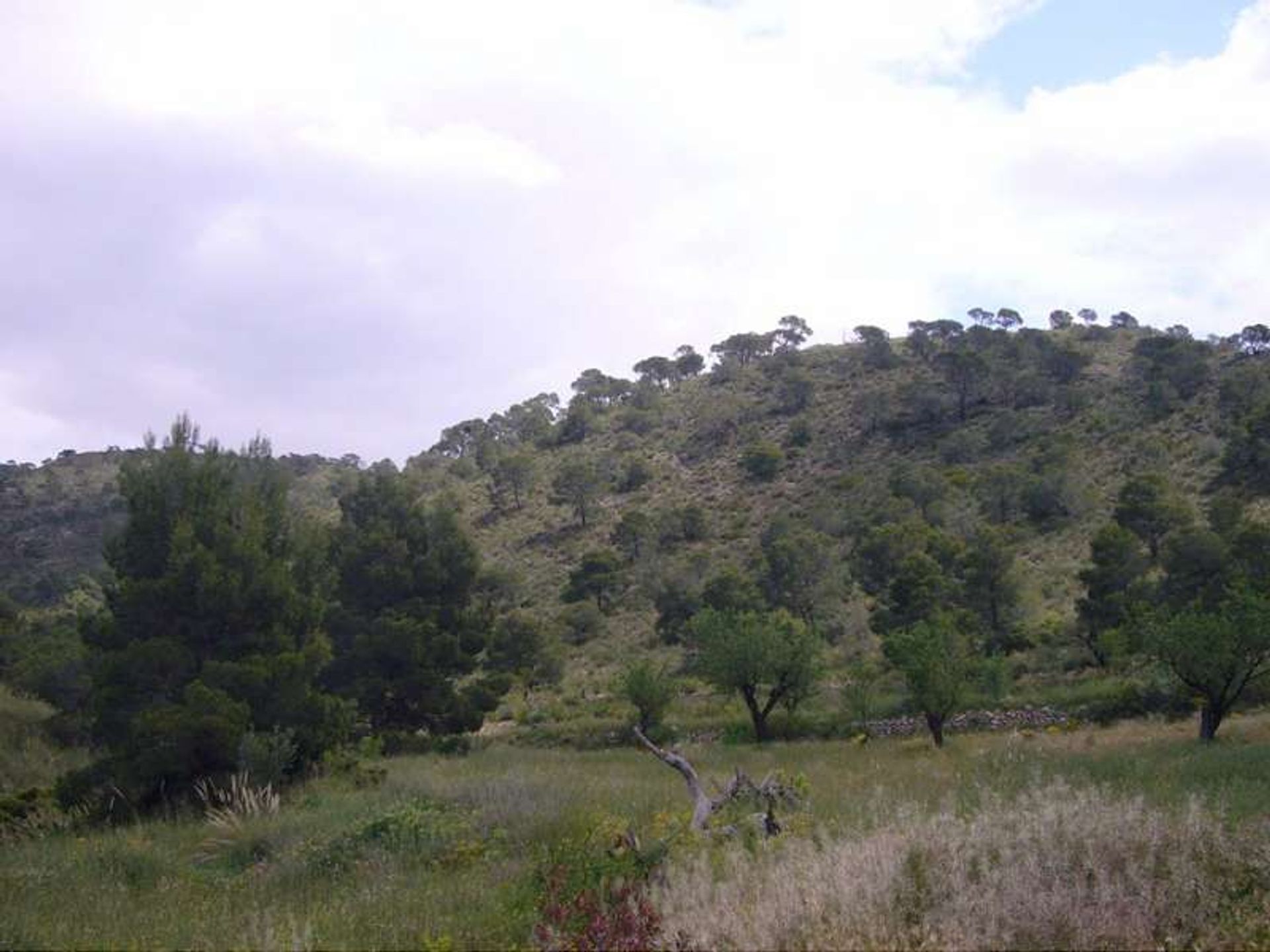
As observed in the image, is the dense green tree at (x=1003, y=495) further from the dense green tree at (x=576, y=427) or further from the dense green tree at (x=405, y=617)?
the dense green tree at (x=576, y=427)

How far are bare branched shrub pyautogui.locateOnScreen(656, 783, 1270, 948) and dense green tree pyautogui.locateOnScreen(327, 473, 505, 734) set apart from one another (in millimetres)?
24173

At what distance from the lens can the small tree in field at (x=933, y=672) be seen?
26.0 meters

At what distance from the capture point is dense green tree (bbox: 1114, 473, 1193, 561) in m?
41.0

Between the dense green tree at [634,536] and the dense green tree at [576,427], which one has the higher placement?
the dense green tree at [576,427]

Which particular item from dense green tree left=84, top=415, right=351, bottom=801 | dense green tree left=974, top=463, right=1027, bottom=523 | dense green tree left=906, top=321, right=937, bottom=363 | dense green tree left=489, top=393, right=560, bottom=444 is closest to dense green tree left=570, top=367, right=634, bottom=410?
dense green tree left=489, top=393, right=560, bottom=444

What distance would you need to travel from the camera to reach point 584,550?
62.9 metres

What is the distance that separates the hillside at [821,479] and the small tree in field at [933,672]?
31.0 ft

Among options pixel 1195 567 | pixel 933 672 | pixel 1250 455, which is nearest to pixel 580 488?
pixel 1250 455

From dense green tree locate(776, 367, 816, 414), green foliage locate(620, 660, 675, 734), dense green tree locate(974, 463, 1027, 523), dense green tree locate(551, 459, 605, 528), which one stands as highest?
dense green tree locate(776, 367, 816, 414)

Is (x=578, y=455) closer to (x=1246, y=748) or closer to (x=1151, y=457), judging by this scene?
(x=1151, y=457)

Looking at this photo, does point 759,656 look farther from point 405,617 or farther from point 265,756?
point 265,756

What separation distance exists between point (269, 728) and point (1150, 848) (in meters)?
16.8

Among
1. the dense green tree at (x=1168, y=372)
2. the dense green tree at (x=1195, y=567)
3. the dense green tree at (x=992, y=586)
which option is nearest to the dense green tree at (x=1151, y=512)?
the dense green tree at (x=992, y=586)

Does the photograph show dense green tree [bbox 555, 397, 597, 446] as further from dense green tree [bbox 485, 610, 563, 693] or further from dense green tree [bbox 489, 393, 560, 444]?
dense green tree [bbox 485, 610, 563, 693]
